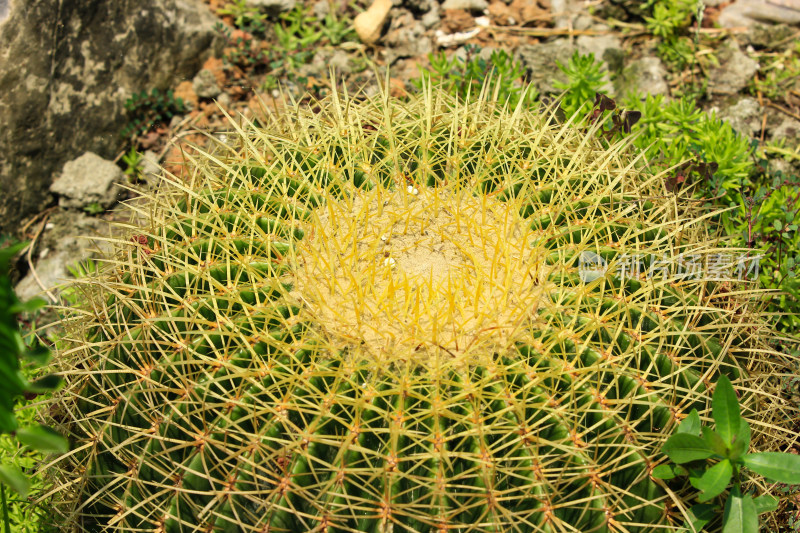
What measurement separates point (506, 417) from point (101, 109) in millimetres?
4206

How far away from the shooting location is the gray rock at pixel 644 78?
5.29m

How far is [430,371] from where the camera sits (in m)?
1.99

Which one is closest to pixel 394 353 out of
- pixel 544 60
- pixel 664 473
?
pixel 664 473

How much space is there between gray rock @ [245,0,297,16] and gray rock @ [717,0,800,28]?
3489 millimetres

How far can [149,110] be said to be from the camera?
5.30m

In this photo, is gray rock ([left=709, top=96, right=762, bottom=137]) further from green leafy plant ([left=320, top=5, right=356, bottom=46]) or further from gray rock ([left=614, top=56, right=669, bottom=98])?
green leafy plant ([left=320, top=5, right=356, bottom=46])

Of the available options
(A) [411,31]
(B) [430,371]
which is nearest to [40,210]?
(A) [411,31]

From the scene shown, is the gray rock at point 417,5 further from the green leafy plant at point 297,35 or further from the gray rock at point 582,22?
the gray rock at point 582,22

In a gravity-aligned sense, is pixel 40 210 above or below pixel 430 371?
below

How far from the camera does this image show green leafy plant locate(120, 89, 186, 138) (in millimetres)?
5219

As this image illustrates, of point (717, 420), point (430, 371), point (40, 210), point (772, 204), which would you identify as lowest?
point (40, 210)

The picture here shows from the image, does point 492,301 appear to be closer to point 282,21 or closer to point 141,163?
point 141,163

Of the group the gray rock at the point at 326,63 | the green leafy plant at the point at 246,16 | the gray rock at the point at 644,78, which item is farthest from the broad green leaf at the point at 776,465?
the green leafy plant at the point at 246,16

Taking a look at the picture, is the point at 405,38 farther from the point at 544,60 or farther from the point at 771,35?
the point at 771,35
